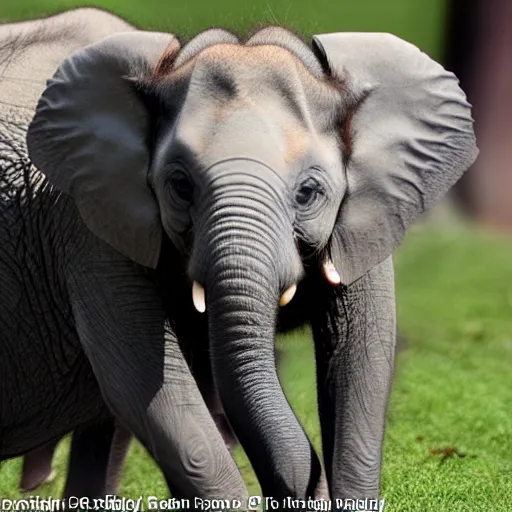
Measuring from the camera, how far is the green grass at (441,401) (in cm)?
798

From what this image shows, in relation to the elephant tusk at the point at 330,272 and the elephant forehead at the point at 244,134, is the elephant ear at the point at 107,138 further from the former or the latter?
the elephant tusk at the point at 330,272

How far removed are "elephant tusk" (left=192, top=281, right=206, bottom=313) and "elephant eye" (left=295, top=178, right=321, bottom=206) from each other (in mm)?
487

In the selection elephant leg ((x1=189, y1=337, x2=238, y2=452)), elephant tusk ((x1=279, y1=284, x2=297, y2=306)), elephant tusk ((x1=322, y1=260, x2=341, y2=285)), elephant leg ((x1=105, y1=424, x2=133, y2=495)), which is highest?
elephant tusk ((x1=279, y1=284, x2=297, y2=306))

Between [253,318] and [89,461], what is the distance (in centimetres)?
260

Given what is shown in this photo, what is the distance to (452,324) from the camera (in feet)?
44.5

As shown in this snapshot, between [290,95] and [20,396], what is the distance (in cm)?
211

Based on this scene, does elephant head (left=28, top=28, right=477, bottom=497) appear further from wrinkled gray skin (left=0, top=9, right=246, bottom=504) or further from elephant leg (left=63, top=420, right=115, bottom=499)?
elephant leg (left=63, top=420, right=115, bottom=499)

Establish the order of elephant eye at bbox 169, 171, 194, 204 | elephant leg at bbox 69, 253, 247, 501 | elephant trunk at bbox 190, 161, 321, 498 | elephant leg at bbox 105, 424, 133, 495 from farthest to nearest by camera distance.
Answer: elephant leg at bbox 105, 424, 133, 495 < elephant leg at bbox 69, 253, 247, 501 < elephant eye at bbox 169, 171, 194, 204 < elephant trunk at bbox 190, 161, 321, 498

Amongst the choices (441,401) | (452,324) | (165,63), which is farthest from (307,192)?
(452,324)

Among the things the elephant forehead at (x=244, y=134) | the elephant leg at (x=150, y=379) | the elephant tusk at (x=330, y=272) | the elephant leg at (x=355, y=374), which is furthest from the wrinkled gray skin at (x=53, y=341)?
the elephant forehead at (x=244, y=134)

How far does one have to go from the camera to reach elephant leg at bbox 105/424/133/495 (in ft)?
27.3

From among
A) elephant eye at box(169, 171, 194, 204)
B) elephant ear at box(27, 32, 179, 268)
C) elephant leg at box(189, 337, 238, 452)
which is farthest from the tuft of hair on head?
elephant leg at box(189, 337, 238, 452)

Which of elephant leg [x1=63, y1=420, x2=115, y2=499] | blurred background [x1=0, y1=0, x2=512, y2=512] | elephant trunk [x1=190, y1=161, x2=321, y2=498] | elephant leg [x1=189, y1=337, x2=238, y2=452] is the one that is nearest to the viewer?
elephant trunk [x1=190, y1=161, x2=321, y2=498]

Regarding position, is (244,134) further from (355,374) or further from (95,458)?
(95,458)
